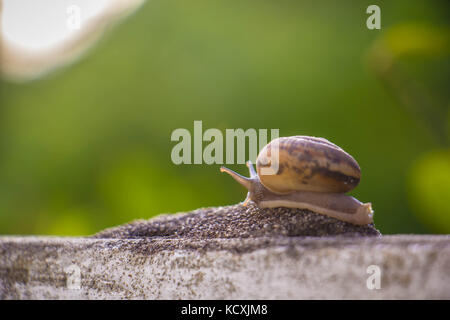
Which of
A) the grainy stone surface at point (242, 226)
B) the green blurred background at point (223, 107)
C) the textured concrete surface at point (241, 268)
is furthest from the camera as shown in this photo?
the green blurred background at point (223, 107)

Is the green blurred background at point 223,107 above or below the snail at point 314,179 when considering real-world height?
above

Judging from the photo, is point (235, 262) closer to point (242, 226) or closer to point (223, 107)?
point (242, 226)

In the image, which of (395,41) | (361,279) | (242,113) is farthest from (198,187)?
(361,279)

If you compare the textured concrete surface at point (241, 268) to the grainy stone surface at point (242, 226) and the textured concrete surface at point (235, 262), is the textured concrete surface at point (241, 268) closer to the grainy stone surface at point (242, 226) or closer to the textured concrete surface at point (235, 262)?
the textured concrete surface at point (235, 262)

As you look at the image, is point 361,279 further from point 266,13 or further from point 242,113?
point 266,13

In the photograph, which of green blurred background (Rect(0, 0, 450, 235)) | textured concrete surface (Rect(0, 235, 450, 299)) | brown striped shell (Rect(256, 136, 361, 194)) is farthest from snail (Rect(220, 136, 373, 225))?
green blurred background (Rect(0, 0, 450, 235))

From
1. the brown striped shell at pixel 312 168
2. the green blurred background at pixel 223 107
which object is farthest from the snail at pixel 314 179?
the green blurred background at pixel 223 107
